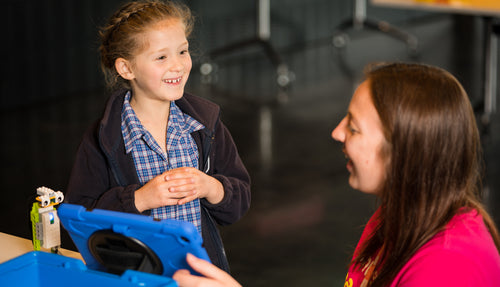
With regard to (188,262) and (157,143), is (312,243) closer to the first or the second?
(157,143)

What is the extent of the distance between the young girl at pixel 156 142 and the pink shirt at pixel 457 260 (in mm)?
550

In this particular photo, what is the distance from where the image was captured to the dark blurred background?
324cm

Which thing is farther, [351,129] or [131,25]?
[131,25]

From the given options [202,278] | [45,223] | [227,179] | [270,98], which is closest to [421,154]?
[202,278]

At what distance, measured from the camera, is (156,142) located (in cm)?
158

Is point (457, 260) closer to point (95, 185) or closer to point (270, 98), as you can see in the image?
point (95, 185)

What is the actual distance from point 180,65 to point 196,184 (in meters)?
0.28

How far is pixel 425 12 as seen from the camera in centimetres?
837

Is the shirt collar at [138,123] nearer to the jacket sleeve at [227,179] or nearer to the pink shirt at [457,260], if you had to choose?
the jacket sleeve at [227,179]

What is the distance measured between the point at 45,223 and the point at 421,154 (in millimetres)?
864

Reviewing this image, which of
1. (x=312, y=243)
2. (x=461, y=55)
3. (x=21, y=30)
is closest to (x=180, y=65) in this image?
(x=312, y=243)

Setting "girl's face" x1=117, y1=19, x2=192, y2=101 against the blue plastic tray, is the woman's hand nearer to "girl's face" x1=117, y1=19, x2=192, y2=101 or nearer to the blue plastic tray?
the blue plastic tray

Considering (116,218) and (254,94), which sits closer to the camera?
(116,218)

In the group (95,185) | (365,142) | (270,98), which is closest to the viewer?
(365,142)
